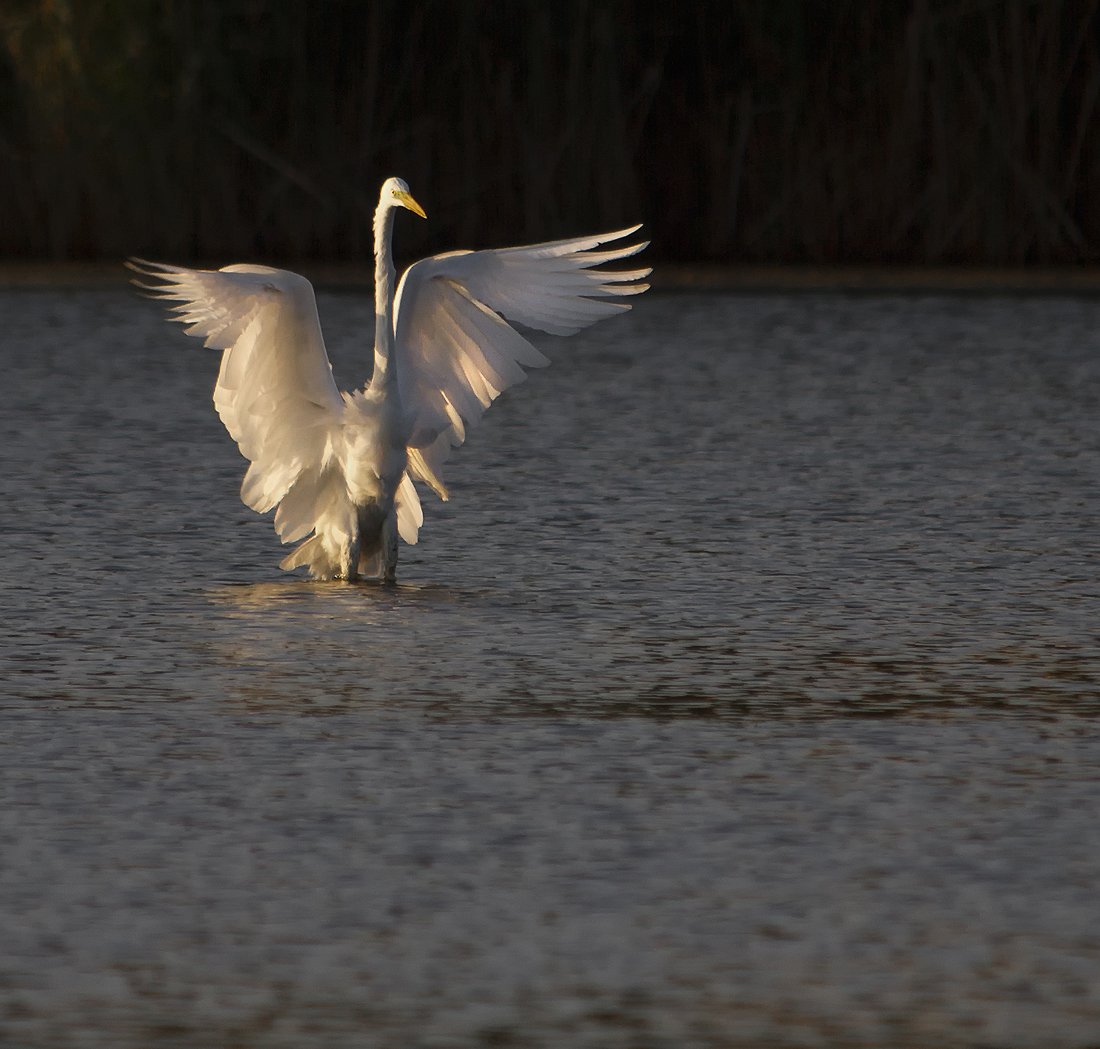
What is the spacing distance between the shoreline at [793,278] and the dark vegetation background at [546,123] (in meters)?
0.13

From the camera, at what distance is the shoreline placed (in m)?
16.9

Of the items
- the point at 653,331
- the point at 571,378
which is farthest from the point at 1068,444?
the point at 653,331

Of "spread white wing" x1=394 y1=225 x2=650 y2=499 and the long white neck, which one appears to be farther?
"spread white wing" x1=394 y1=225 x2=650 y2=499

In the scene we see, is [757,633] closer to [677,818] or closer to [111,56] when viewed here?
[677,818]

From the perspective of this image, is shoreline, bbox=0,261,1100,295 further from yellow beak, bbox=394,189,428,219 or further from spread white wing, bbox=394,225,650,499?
yellow beak, bbox=394,189,428,219

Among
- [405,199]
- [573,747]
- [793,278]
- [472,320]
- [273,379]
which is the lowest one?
[573,747]

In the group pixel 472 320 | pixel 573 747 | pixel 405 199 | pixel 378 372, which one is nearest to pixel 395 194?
pixel 405 199

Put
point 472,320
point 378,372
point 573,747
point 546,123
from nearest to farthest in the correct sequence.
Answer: point 573,747 < point 378,372 < point 472,320 < point 546,123

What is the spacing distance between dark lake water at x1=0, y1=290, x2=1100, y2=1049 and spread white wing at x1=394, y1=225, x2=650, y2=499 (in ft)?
1.48

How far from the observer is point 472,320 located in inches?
325

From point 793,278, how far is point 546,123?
1.82 metres

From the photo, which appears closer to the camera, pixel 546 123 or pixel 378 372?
pixel 378 372

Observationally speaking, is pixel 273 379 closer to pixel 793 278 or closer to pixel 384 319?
pixel 384 319

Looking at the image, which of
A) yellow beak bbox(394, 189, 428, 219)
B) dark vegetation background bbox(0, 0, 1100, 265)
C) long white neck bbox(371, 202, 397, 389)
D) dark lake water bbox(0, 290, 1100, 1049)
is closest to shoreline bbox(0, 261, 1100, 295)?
dark vegetation background bbox(0, 0, 1100, 265)
